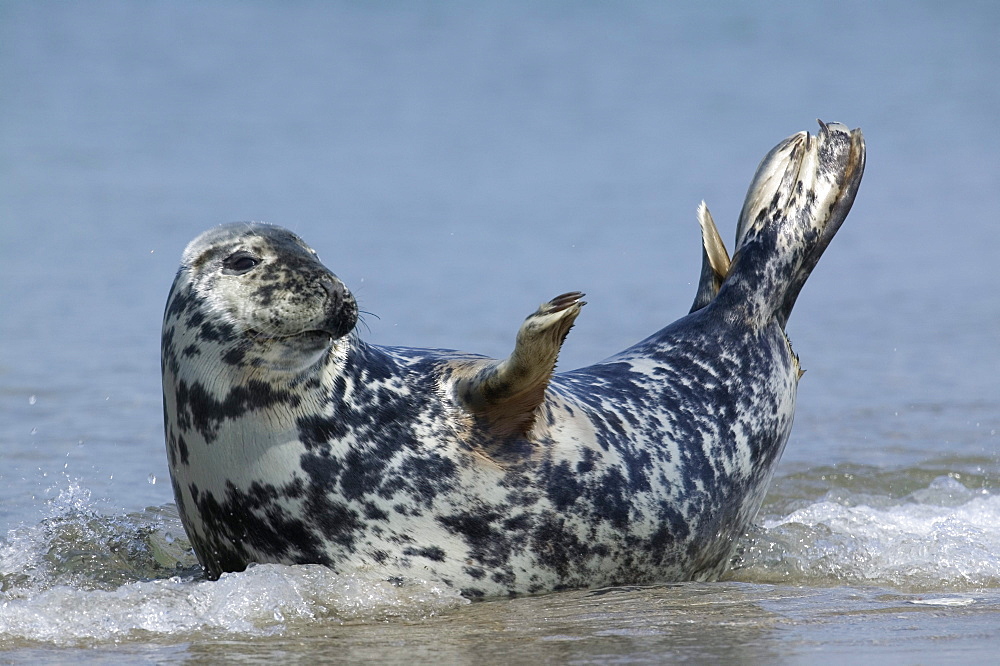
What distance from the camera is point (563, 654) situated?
3.39 meters

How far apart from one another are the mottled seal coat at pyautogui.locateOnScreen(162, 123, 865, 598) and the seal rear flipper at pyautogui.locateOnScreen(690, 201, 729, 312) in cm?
98

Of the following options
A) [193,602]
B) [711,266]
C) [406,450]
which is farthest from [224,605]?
[711,266]

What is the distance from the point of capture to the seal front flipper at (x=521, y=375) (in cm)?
390

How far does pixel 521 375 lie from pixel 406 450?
42 cm

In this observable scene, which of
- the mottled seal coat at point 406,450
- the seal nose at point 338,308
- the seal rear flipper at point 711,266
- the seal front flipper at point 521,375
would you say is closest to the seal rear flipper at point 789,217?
the seal rear flipper at point 711,266

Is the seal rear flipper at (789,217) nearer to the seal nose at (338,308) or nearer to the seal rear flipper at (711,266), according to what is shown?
the seal rear flipper at (711,266)

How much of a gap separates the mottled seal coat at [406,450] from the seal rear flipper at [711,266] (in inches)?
38.5

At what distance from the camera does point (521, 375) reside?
13.2 feet

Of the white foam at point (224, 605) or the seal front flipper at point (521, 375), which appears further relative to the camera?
the seal front flipper at point (521, 375)

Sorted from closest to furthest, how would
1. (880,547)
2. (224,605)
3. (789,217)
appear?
(224,605) < (880,547) < (789,217)

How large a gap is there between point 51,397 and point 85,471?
1517 mm

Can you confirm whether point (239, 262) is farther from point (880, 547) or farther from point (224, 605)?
point (880, 547)

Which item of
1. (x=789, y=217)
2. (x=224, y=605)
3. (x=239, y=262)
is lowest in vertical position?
(x=224, y=605)

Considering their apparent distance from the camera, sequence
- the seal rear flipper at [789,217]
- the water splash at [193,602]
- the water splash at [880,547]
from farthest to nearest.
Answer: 1. the seal rear flipper at [789,217]
2. the water splash at [880,547]
3. the water splash at [193,602]
